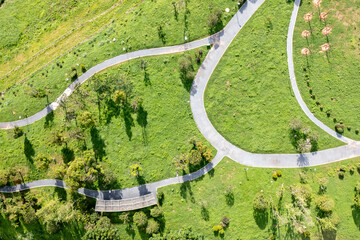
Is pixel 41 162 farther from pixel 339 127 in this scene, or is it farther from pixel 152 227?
pixel 339 127

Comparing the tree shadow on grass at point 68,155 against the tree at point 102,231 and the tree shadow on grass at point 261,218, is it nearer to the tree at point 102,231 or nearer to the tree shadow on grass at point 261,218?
the tree at point 102,231

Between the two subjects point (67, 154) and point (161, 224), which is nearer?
point (161, 224)

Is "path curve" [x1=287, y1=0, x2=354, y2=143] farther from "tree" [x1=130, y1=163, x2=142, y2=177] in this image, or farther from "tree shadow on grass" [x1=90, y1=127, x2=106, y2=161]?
"tree shadow on grass" [x1=90, y1=127, x2=106, y2=161]

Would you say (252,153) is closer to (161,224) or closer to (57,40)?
(161,224)

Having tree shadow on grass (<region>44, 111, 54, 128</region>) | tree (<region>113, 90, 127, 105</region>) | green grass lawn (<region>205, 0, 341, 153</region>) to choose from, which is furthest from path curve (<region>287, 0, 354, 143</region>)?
tree shadow on grass (<region>44, 111, 54, 128</region>)

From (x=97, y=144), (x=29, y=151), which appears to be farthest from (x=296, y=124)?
(x=29, y=151)

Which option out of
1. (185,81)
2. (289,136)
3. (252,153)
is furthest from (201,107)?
(289,136)
